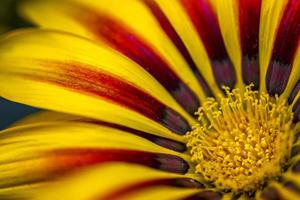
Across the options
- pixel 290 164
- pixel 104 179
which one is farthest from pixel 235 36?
pixel 104 179

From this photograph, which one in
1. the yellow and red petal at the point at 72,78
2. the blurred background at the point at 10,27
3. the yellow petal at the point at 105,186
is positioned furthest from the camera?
the blurred background at the point at 10,27

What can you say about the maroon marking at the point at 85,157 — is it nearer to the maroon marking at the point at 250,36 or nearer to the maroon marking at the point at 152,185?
the maroon marking at the point at 152,185

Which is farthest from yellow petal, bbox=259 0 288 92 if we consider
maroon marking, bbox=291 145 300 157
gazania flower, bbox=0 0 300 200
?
maroon marking, bbox=291 145 300 157

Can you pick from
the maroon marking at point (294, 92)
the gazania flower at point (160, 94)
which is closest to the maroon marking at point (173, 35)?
the gazania flower at point (160, 94)

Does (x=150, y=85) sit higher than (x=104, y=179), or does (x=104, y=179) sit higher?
(x=150, y=85)

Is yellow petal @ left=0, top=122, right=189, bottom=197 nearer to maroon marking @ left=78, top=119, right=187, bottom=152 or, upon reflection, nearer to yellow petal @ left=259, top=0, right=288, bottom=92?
maroon marking @ left=78, top=119, right=187, bottom=152

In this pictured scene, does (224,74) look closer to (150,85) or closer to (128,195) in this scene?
(150,85)

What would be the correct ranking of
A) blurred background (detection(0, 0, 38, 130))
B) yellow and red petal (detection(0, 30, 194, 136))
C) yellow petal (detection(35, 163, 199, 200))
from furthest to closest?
blurred background (detection(0, 0, 38, 130)) < yellow and red petal (detection(0, 30, 194, 136)) < yellow petal (detection(35, 163, 199, 200))
